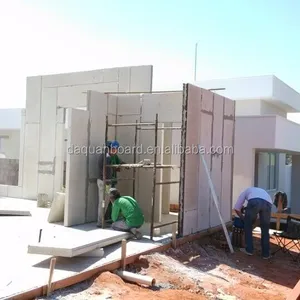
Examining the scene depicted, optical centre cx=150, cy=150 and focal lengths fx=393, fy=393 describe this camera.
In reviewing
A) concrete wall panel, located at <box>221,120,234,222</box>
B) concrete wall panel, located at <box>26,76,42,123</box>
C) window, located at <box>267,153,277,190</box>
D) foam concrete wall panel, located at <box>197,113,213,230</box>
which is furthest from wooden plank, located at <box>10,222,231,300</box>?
window, located at <box>267,153,277,190</box>

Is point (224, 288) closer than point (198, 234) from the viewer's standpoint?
Yes

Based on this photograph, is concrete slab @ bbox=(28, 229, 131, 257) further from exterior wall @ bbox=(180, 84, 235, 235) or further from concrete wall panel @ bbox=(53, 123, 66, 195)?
concrete wall panel @ bbox=(53, 123, 66, 195)

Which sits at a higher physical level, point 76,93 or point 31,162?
point 76,93

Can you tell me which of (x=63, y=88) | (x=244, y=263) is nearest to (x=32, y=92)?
(x=63, y=88)

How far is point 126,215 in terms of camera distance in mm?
7680

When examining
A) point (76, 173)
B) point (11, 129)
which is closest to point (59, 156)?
point (76, 173)

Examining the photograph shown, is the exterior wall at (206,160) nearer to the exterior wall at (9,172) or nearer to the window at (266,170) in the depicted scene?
the window at (266,170)

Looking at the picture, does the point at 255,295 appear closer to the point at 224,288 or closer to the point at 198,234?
the point at 224,288

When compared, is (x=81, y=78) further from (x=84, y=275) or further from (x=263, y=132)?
(x=84, y=275)

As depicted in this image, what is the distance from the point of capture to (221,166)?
32.7 feet

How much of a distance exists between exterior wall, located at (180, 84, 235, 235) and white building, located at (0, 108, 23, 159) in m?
16.6

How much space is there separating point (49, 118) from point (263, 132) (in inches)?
268

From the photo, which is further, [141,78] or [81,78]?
[81,78]

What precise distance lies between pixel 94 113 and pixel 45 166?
4175mm
